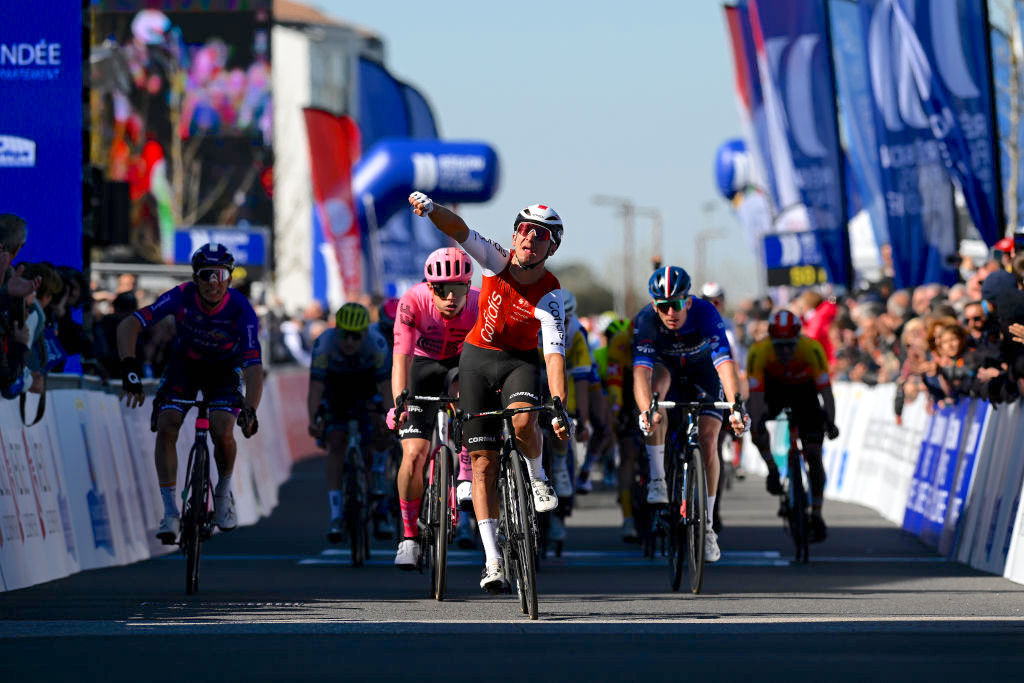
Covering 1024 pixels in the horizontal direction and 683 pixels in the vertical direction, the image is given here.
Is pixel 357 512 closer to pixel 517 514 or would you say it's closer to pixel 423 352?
pixel 423 352

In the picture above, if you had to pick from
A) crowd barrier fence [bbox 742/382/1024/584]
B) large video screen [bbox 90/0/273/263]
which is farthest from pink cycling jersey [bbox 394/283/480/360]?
large video screen [bbox 90/0/273/263]

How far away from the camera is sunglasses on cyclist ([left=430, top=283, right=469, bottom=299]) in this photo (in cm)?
1377

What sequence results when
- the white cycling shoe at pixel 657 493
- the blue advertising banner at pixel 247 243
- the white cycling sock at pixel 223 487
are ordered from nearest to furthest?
the white cycling sock at pixel 223 487 → the white cycling shoe at pixel 657 493 → the blue advertising banner at pixel 247 243

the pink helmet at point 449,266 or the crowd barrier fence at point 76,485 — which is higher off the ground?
the pink helmet at point 449,266

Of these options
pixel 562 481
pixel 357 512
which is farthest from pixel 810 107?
pixel 357 512

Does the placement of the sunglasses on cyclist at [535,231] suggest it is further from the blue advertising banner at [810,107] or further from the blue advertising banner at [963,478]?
the blue advertising banner at [810,107]

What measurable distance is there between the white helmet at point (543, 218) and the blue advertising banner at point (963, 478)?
5.87 metres

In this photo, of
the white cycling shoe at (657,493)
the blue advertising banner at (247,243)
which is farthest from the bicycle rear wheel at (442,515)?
the blue advertising banner at (247,243)

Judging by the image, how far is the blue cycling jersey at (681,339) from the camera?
14578 millimetres

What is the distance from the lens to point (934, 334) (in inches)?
714

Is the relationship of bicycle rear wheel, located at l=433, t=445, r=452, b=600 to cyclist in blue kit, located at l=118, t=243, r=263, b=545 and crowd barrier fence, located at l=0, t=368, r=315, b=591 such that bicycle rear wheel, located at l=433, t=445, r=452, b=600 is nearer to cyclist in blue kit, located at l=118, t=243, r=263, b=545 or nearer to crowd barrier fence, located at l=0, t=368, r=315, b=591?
A: cyclist in blue kit, located at l=118, t=243, r=263, b=545

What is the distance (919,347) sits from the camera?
19.8 m

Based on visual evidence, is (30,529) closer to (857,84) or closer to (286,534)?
(286,534)

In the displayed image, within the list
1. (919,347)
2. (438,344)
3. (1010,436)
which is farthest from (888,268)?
(438,344)
